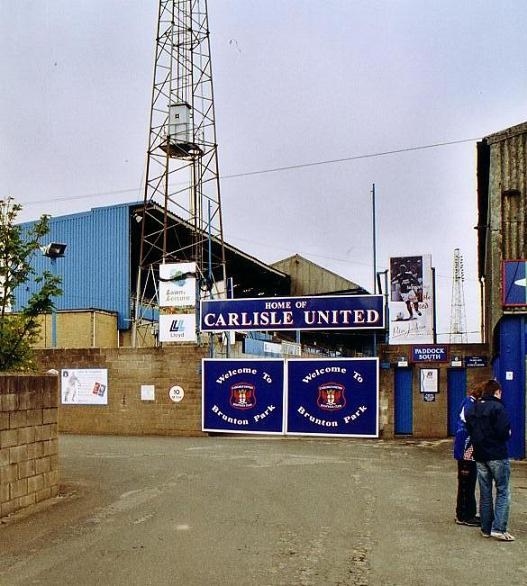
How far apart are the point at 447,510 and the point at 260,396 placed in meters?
11.0

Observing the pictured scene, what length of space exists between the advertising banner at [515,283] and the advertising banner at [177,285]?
12947 millimetres

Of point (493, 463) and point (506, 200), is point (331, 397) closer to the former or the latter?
point (506, 200)

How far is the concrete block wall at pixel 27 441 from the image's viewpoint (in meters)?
9.18

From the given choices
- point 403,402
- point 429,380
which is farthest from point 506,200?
point 403,402

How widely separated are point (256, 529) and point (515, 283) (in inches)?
374

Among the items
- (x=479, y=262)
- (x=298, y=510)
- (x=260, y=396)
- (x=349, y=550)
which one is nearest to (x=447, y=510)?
(x=298, y=510)

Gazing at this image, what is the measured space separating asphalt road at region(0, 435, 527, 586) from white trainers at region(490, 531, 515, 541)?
104mm

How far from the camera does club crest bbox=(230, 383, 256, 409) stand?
20234mm

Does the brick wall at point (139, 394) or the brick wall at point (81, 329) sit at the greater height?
the brick wall at point (81, 329)

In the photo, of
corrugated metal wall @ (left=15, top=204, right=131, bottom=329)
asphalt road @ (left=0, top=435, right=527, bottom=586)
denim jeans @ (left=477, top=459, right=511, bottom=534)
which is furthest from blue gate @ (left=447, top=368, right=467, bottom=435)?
corrugated metal wall @ (left=15, top=204, right=131, bottom=329)

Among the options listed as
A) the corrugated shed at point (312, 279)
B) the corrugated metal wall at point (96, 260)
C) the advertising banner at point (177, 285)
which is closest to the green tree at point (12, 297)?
the advertising banner at point (177, 285)

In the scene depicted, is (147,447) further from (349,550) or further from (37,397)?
(349,550)

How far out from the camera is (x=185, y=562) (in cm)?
677

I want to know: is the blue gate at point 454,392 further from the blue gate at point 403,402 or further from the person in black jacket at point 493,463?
the person in black jacket at point 493,463
